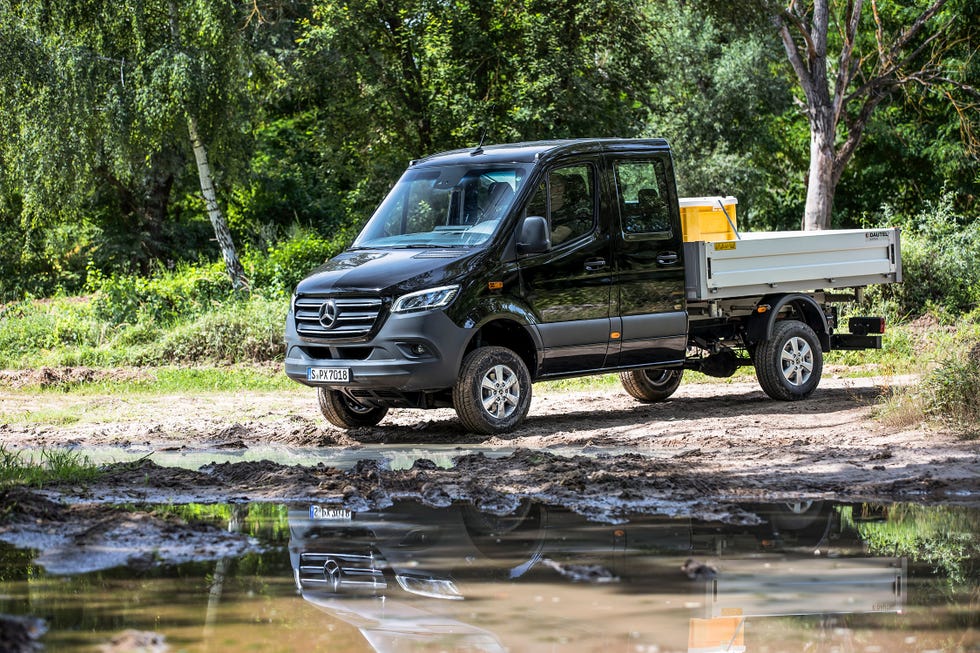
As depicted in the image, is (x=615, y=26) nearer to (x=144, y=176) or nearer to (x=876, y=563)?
(x=144, y=176)

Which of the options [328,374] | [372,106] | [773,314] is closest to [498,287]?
[328,374]

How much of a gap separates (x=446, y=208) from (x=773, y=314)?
376 cm

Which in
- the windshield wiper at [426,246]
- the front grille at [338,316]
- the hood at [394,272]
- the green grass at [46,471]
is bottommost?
the green grass at [46,471]

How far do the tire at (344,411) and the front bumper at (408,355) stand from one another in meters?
0.88

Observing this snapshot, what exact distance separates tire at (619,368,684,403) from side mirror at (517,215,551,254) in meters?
2.97

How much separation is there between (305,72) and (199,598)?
753 inches

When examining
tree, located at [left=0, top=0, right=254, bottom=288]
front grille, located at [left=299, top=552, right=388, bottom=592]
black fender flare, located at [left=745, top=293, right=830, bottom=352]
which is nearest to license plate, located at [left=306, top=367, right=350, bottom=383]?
front grille, located at [left=299, top=552, right=388, bottom=592]

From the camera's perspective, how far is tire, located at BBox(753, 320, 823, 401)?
1297cm

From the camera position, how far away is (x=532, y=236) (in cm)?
1101

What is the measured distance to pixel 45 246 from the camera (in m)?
28.5

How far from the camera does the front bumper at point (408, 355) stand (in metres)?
10.5

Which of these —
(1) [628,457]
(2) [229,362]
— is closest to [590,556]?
(1) [628,457]

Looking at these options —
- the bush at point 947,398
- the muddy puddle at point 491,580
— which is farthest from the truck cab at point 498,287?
the muddy puddle at point 491,580

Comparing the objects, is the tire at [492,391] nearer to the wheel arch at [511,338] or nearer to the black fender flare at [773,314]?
the wheel arch at [511,338]
